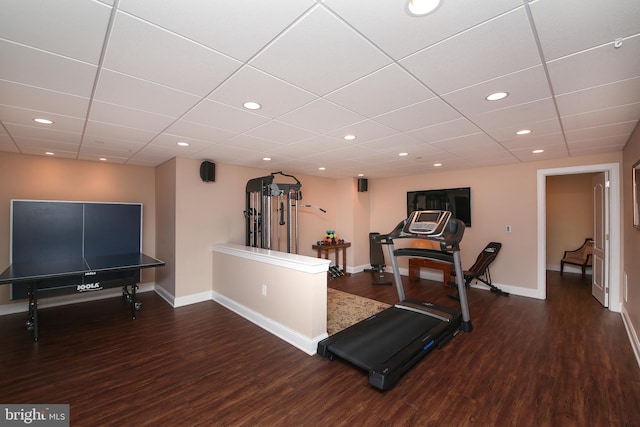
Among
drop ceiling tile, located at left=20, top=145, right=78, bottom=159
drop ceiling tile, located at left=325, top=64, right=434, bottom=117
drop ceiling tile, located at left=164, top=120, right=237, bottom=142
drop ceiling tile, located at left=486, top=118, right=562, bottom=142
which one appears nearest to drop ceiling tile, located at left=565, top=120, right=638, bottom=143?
drop ceiling tile, located at left=486, top=118, right=562, bottom=142

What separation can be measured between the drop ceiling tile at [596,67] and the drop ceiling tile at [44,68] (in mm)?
2884

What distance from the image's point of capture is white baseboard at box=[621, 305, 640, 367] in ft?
8.84

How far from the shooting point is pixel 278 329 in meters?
3.21

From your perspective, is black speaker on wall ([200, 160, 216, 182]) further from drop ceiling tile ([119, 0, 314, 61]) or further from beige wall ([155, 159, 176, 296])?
drop ceiling tile ([119, 0, 314, 61])

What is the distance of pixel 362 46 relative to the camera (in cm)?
149

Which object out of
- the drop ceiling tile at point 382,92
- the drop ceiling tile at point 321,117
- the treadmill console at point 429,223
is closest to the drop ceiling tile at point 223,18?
the drop ceiling tile at point 382,92

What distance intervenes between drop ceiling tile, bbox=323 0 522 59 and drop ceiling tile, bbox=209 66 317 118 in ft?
2.39

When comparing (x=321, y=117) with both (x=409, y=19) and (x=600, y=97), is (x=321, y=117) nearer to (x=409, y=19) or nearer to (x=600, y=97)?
(x=409, y=19)

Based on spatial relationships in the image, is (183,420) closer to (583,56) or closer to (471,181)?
(583,56)

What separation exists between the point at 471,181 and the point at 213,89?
4.96 metres

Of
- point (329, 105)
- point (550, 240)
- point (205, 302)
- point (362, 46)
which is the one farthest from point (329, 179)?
point (550, 240)

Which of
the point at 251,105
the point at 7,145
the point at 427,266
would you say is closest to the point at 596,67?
the point at 251,105

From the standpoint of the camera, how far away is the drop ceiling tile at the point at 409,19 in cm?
120

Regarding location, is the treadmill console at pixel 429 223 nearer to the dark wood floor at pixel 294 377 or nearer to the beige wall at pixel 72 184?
the dark wood floor at pixel 294 377
